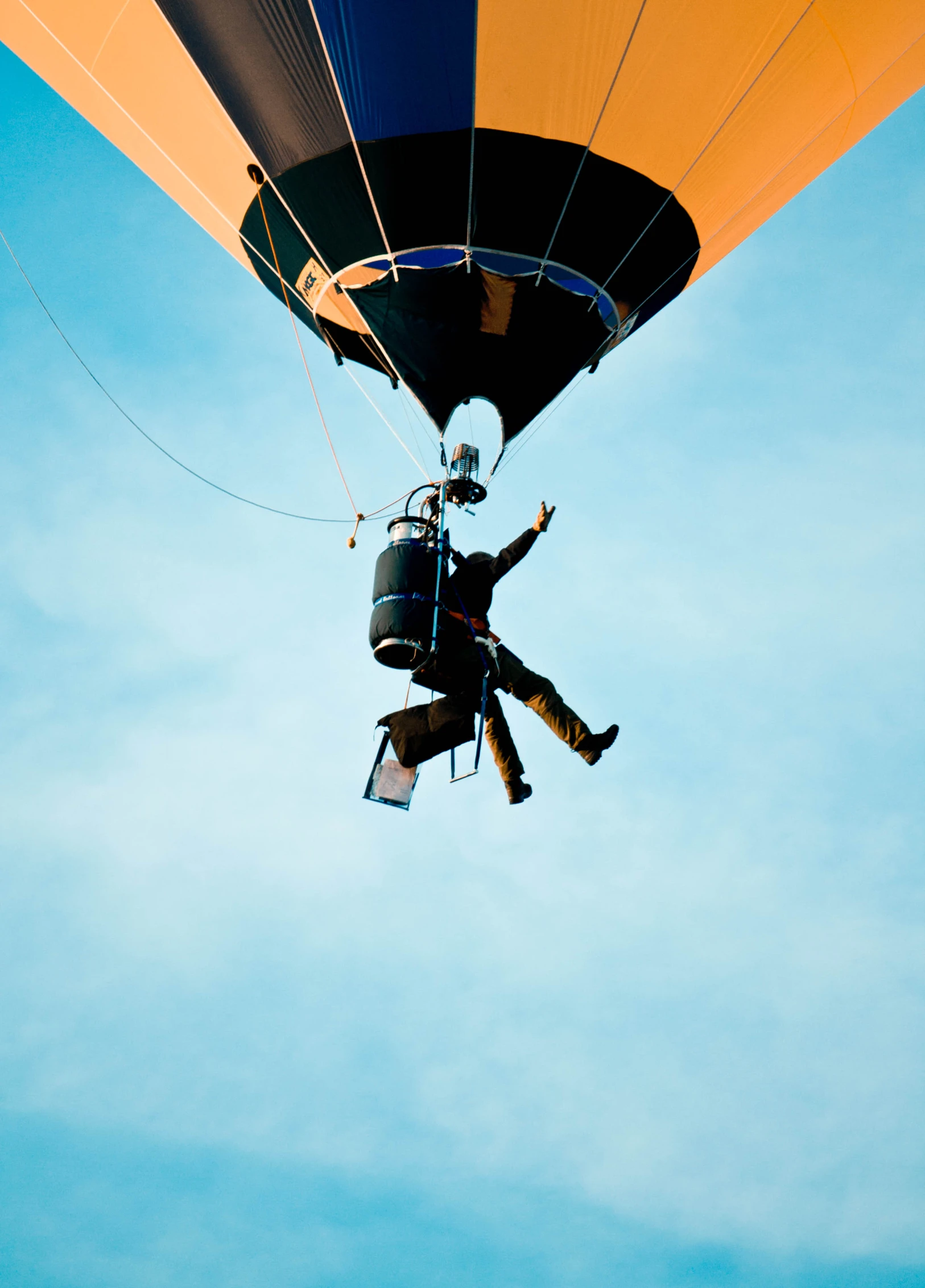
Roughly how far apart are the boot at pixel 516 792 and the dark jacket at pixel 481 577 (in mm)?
847

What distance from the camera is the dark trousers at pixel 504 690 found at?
6.27m

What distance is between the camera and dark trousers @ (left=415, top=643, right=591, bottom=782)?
20.6 ft

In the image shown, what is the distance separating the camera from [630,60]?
705 centimetres

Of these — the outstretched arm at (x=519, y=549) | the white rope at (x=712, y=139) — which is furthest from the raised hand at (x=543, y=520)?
the white rope at (x=712, y=139)

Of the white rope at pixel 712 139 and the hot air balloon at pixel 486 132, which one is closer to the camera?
the hot air balloon at pixel 486 132

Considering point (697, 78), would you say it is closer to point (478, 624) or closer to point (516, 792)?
point (478, 624)

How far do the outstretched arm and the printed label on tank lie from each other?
236cm

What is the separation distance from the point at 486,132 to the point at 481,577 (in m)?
2.73

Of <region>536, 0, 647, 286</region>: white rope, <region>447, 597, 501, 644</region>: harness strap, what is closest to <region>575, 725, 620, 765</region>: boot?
<region>447, 597, 501, 644</region>: harness strap

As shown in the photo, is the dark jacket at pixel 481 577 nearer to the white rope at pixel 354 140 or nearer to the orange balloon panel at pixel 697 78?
the white rope at pixel 354 140

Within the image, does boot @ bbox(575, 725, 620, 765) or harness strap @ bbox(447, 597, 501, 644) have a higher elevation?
harness strap @ bbox(447, 597, 501, 644)

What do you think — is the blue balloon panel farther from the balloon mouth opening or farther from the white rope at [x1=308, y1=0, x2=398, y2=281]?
the balloon mouth opening

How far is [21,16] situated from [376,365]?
10.8 ft

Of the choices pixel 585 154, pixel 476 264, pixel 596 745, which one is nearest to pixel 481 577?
pixel 596 745
